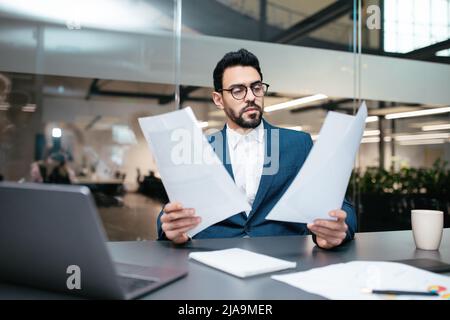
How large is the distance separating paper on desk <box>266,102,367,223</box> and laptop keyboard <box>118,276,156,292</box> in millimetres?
332

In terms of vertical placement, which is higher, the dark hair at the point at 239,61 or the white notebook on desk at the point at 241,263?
the dark hair at the point at 239,61

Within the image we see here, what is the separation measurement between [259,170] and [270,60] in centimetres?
215

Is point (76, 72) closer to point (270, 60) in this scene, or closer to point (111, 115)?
point (111, 115)

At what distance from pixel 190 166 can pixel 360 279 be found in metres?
0.48

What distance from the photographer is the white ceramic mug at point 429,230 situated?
1.22 m

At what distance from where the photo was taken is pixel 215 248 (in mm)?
1185

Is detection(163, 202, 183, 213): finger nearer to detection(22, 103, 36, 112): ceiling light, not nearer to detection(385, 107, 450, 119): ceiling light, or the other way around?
detection(22, 103, 36, 112): ceiling light

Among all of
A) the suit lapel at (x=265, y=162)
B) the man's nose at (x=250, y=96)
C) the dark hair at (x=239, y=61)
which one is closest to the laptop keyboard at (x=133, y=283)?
the suit lapel at (x=265, y=162)

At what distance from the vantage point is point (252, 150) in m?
1.85

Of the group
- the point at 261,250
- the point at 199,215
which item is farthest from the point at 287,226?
the point at 199,215

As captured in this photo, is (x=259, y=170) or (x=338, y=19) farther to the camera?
(x=338, y=19)

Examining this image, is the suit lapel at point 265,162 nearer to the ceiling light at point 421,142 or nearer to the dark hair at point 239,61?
the dark hair at point 239,61

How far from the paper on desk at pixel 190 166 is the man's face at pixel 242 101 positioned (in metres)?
0.86

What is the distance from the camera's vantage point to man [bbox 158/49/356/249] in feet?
5.16
